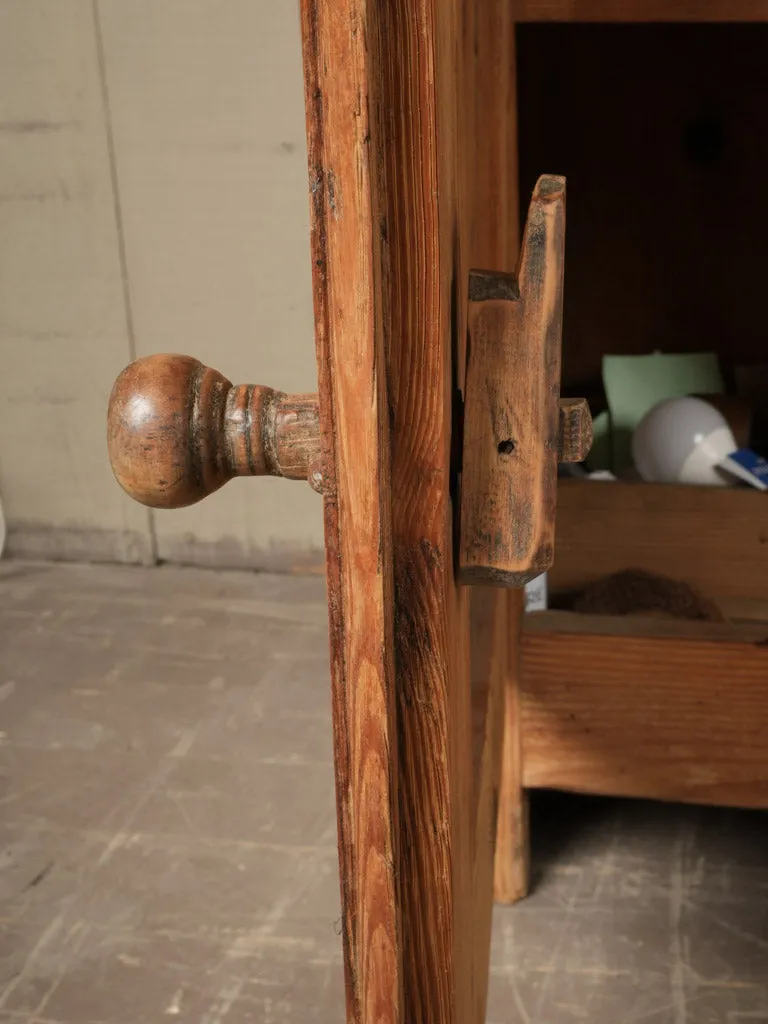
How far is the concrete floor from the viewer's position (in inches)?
58.7

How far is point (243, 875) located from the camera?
1.76 metres

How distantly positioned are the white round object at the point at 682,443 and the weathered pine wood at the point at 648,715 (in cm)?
33

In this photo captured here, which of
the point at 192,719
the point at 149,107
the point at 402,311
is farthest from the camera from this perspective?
the point at 149,107

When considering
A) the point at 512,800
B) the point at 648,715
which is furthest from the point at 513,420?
the point at 512,800

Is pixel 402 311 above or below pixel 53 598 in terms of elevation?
above

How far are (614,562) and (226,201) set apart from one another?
1696 millimetres

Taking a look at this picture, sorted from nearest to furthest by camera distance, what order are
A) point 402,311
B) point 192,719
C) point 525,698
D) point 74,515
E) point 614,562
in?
point 402,311, point 525,698, point 614,562, point 192,719, point 74,515

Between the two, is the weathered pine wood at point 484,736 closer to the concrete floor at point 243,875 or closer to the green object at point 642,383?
the concrete floor at point 243,875

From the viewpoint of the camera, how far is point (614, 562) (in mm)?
1595

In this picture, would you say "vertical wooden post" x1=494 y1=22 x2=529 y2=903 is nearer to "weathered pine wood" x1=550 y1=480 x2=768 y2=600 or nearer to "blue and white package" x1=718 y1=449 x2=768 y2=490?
"weathered pine wood" x1=550 y1=480 x2=768 y2=600

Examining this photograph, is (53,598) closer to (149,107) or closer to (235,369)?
(235,369)

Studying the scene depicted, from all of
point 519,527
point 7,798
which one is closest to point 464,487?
point 519,527

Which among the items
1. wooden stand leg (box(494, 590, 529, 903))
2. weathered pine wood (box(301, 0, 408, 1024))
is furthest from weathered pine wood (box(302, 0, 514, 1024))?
wooden stand leg (box(494, 590, 529, 903))

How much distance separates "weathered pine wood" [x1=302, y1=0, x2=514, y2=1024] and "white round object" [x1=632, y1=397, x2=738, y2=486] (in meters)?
1.07
